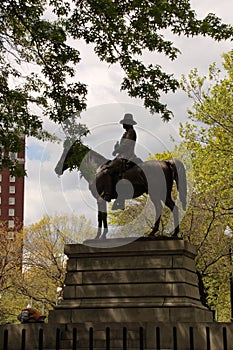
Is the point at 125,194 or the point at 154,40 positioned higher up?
the point at 154,40

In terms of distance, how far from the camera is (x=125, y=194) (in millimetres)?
14789

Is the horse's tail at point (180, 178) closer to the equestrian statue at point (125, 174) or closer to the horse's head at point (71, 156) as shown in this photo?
the equestrian statue at point (125, 174)

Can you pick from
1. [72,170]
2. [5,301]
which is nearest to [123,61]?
[72,170]

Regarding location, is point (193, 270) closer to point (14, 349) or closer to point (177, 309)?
point (177, 309)

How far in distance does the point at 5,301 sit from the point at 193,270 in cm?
3471

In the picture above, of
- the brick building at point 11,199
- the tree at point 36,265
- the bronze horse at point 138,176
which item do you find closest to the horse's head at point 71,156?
the bronze horse at point 138,176

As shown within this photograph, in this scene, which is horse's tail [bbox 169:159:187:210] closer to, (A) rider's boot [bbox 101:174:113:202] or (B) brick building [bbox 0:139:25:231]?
(A) rider's boot [bbox 101:174:113:202]

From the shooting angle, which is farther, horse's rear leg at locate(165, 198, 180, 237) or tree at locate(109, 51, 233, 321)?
tree at locate(109, 51, 233, 321)

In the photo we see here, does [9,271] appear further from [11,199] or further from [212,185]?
[11,199]

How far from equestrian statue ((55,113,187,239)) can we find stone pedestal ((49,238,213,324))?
29.1 inches


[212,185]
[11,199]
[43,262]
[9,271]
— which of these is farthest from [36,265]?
[11,199]

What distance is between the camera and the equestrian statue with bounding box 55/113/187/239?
14.5 m

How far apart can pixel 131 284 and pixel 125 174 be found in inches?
109

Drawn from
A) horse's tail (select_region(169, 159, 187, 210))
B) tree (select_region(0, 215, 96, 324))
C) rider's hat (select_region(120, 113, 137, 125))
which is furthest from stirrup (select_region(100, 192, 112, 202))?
tree (select_region(0, 215, 96, 324))
